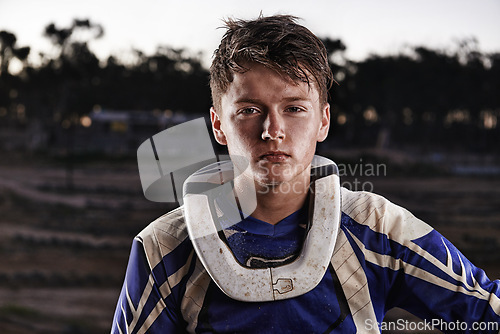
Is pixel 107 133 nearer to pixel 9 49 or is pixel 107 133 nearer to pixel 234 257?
pixel 9 49

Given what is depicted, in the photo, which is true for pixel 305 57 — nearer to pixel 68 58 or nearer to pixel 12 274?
pixel 12 274

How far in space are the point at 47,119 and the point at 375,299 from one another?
23.8 metres

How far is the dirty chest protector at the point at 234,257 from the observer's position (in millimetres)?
1159

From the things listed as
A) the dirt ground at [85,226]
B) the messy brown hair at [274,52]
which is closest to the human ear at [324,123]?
the messy brown hair at [274,52]

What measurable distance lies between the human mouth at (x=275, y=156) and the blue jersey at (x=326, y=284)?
0.59 feet

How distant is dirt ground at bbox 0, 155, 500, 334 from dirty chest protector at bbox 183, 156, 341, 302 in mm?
1636

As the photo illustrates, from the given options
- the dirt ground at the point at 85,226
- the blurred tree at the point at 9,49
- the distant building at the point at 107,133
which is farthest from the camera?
the distant building at the point at 107,133

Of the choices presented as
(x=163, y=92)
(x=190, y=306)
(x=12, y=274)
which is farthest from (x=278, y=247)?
(x=163, y=92)

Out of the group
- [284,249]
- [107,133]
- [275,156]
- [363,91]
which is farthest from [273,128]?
[107,133]

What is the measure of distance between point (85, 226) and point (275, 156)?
11803 millimetres

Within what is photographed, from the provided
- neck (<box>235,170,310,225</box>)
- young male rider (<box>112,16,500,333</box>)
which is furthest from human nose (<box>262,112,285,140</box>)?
neck (<box>235,170,310,225</box>)

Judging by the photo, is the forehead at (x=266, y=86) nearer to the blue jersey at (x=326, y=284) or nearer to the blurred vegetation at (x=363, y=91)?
the blue jersey at (x=326, y=284)

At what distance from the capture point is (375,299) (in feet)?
4.02

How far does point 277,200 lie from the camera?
128 cm
